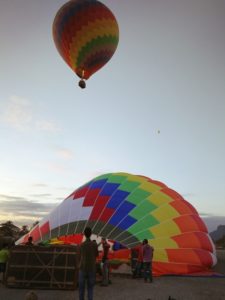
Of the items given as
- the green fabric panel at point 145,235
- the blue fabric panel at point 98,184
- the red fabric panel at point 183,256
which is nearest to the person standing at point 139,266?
the green fabric panel at point 145,235

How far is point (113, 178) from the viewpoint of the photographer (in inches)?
675

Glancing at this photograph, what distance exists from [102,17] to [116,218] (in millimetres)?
9390

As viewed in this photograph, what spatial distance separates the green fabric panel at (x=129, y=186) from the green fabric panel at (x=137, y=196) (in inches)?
10.5

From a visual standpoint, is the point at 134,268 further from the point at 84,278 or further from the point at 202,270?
the point at 84,278

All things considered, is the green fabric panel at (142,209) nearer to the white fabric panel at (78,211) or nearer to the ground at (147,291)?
the white fabric panel at (78,211)

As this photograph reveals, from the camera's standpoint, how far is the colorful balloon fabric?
46.5 ft

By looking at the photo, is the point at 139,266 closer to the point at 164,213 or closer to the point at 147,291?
the point at 147,291

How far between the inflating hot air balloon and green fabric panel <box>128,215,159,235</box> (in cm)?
699

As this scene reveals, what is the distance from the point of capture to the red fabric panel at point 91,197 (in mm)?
15656

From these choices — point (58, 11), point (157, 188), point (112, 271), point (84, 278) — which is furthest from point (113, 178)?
point (84, 278)

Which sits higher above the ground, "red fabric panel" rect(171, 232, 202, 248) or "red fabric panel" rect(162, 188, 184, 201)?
"red fabric panel" rect(162, 188, 184, 201)

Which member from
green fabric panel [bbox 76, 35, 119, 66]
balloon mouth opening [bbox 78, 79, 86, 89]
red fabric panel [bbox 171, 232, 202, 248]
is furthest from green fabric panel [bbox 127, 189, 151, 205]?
green fabric panel [bbox 76, 35, 119, 66]

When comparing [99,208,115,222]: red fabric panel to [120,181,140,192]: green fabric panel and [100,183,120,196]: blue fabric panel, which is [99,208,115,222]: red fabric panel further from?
[120,181,140,192]: green fabric panel

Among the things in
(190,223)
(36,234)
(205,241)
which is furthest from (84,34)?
(205,241)
